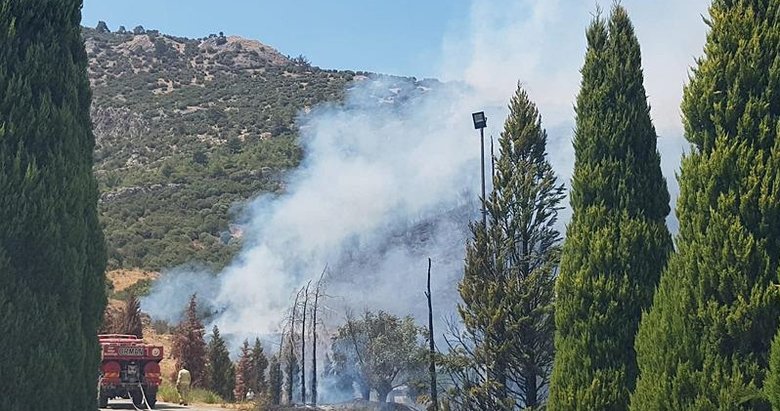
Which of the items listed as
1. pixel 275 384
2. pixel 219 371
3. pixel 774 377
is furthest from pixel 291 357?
pixel 774 377

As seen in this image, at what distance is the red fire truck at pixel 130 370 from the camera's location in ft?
59.4

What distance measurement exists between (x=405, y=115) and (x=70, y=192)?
4041 centimetres

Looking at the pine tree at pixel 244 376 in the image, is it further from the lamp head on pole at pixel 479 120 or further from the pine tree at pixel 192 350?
the lamp head on pole at pixel 479 120

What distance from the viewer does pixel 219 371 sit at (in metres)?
24.0

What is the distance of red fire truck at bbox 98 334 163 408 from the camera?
1809 cm

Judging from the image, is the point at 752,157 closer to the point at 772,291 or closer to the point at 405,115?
the point at 772,291

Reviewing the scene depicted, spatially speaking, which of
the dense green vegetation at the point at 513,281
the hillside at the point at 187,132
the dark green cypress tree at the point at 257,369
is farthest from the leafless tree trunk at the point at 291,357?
the hillside at the point at 187,132

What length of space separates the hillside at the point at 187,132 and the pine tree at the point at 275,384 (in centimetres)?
1796

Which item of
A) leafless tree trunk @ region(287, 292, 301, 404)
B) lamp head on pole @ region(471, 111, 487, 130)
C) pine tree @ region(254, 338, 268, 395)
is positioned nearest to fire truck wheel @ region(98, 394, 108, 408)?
leafless tree trunk @ region(287, 292, 301, 404)

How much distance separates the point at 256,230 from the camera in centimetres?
3953

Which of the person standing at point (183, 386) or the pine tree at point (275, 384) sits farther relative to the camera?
the person standing at point (183, 386)

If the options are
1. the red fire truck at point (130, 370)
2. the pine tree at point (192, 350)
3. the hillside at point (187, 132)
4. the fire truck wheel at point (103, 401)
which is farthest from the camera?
the hillside at point (187, 132)

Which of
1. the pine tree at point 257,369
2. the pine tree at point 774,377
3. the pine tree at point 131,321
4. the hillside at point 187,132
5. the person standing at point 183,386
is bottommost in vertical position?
the pine tree at point 774,377

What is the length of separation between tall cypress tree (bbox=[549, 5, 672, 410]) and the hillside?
32.8m
